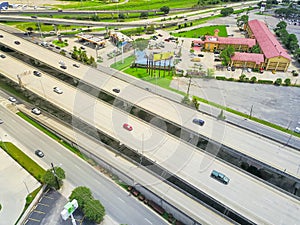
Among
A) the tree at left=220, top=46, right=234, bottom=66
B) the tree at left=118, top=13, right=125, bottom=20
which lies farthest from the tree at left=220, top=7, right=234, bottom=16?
the tree at left=220, top=46, right=234, bottom=66

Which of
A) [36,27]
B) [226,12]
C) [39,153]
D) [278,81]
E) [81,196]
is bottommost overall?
[39,153]

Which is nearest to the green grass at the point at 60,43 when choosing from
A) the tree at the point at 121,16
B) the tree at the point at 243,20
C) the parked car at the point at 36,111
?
the tree at the point at 121,16

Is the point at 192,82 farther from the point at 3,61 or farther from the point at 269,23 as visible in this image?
the point at 269,23

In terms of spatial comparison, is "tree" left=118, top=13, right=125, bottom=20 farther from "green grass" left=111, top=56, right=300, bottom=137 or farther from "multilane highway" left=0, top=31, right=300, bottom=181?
"multilane highway" left=0, top=31, right=300, bottom=181

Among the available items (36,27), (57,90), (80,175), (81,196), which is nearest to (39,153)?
(80,175)

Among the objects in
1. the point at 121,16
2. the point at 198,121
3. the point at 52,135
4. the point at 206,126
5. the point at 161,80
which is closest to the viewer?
the point at 206,126

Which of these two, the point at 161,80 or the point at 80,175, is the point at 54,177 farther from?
the point at 161,80
